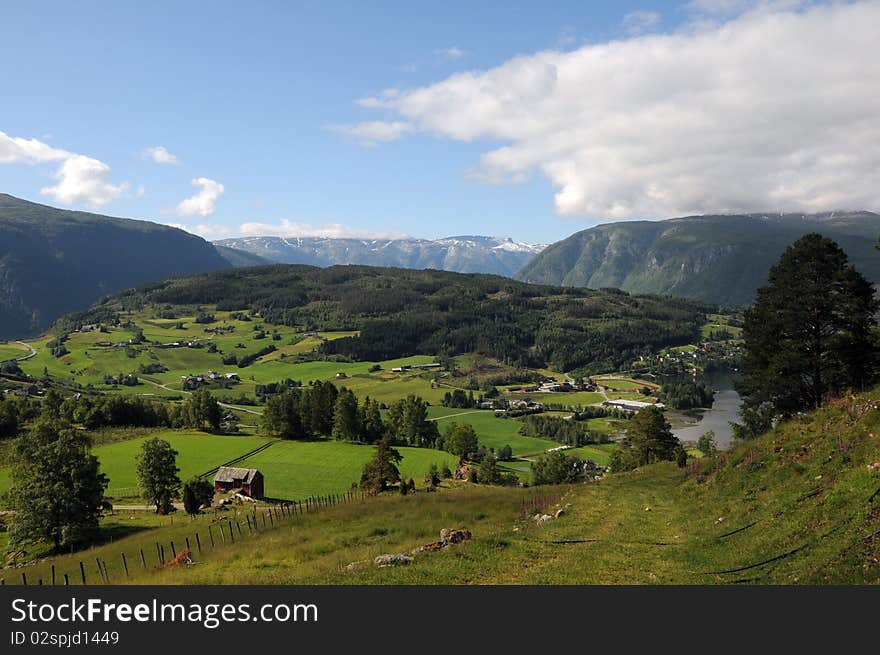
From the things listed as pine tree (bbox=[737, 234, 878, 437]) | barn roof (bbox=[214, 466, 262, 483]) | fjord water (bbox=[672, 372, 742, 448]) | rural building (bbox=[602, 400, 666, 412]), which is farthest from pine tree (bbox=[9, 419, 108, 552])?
rural building (bbox=[602, 400, 666, 412])

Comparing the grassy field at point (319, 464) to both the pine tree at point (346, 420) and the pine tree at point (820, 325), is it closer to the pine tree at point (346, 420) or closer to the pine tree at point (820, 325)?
the pine tree at point (346, 420)

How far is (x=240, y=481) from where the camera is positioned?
7338cm

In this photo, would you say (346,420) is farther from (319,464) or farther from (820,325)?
(820,325)

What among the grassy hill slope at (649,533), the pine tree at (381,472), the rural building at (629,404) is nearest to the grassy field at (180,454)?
the pine tree at (381,472)

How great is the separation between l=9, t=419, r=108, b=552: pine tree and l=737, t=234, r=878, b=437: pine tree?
198 feet

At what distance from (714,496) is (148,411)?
4903 inches

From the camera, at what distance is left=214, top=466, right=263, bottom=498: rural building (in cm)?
7256

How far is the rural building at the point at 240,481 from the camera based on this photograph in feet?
238

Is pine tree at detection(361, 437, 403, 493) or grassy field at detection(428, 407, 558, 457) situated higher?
pine tree at detection(361, 437, 403, 493)

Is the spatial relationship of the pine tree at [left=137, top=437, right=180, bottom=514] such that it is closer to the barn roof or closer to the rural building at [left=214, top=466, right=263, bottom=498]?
the rural building at [left=214, top=466, right=263, bottom=498]

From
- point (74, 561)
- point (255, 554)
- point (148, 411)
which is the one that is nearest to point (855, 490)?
point (255, 554)

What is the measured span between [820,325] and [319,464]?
242 feet

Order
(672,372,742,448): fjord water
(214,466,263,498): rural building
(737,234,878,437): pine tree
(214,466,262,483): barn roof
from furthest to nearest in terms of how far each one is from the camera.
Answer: (672,372,742,448): fjord water → (214,466,262,483): barn roof → (214,466,263,498): rural building → (737,234,878,437): pine tree

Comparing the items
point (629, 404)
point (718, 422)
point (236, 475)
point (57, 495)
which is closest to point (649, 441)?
point (236, 475)
